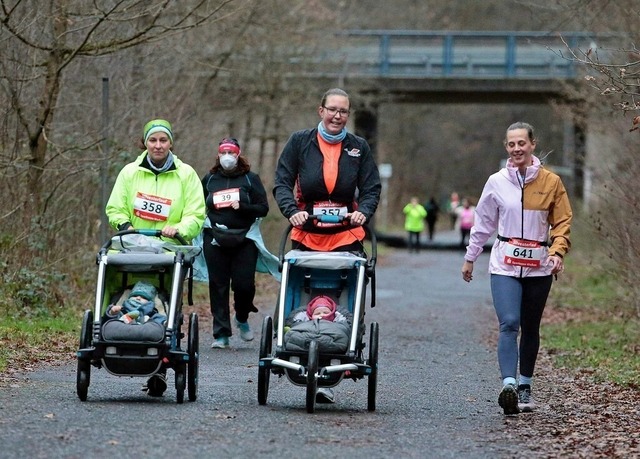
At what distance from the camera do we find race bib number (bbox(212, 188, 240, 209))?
14305 millimetres

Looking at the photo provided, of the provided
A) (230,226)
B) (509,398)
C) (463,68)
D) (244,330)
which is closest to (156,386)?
(509,398)

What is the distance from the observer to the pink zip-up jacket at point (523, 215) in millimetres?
10430

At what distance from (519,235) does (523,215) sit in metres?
0.14

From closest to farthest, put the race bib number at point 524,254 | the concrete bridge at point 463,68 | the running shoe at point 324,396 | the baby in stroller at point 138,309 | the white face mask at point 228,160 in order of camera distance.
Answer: the baby in stroller at point 138,309 → the race bib number at point 524,254 → the running shoe at point 324,396 → the white face mask at point 228,160 → the concrete bridge at point 463,68

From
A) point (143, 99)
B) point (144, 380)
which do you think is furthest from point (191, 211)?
point (143, 99)

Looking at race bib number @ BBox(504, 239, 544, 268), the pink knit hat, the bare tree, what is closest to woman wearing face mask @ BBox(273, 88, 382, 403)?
the pink knit hat

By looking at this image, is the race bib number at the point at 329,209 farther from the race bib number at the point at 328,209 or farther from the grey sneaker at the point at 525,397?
the grey sneaker at the point at 525,397

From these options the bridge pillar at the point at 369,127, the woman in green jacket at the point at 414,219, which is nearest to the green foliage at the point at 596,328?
the woman in green jacket at the point at 414,219

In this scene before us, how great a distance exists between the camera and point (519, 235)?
1043cm

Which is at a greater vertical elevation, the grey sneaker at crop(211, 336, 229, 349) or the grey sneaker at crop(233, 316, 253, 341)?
the grey sneaker at crop(233, 316, 253, 341)

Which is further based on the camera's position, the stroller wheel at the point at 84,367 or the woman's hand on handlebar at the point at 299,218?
the woman's hand on handlebar at the point at 299,218

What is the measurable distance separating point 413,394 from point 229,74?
20.7m

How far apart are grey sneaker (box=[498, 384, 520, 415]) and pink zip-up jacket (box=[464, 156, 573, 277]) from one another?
80 cm

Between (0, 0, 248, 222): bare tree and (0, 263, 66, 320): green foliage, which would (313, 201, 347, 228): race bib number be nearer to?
(0, 0, 248, 222): bare tree
